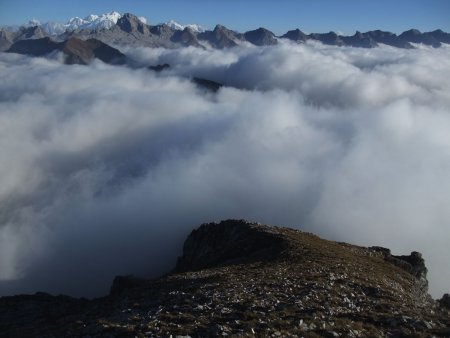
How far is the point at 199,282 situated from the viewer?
36625mm

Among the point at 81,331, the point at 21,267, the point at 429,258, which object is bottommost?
the point at 21,267

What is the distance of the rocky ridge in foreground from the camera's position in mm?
23156

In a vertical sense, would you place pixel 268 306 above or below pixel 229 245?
above

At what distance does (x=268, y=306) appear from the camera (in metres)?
27.2

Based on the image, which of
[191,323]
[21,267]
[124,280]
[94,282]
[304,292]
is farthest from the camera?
[21,267]

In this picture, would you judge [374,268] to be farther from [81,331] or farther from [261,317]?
[81,331]

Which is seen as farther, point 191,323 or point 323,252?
point 323,252

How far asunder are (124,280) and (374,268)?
104ft

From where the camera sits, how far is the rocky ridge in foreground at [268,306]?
23.2 meters

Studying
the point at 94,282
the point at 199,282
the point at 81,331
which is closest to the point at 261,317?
the point at 81,331

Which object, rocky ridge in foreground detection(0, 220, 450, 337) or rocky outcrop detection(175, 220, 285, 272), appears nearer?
rocky ridge in foreground detection(0, 220, 450, 337)

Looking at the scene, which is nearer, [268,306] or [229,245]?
[268,306]

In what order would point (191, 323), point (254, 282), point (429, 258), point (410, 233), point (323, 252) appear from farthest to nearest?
1. point (410, 233)
2. point (429, 258)
3. point (323, 252)
4. point (254, 282)
5. point (191, 323)

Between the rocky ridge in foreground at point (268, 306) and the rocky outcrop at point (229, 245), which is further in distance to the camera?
the rocky outcrop at point (229, 245)
